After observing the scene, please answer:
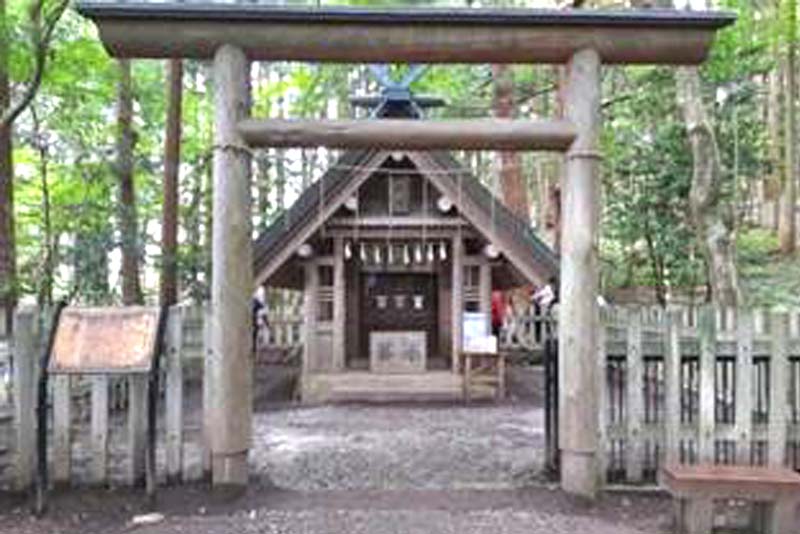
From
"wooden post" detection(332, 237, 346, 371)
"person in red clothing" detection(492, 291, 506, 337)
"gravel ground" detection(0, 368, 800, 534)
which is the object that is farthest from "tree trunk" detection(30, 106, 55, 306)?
"person in red clothing" detection(492, 291, 506, 337)

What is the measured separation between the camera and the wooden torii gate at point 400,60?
8.13 metres

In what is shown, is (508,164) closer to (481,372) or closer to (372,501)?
(481,372)

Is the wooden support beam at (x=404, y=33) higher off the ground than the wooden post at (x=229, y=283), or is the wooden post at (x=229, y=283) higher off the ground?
the wooden support beam at (x=404, y=33)

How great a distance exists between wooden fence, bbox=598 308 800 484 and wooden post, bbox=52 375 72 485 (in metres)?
4.72

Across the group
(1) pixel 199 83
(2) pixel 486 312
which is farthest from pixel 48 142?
(2) pixel 486 312

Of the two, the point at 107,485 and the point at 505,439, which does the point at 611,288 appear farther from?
the point at 107,485

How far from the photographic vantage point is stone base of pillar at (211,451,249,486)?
8.16 m

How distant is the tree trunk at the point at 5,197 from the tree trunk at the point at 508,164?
1357cm

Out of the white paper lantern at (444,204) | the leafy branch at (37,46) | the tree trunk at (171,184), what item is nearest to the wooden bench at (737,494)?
the leafy branch at (37,46)

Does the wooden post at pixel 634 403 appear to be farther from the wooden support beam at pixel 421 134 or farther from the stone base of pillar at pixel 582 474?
the wooden support beam at pixel 421 134

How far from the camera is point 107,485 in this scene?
8.16m

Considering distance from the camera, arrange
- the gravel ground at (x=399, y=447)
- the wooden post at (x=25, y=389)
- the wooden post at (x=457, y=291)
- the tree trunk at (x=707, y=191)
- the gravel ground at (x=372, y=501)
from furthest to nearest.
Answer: the wooden post at (x=457, y=291) < the tree trunk at (x=707, y=191) < the gravel ground at (x=399, y=447) < the wooden post at (x=25, y=389) < the gravel ground at (x=372, y=501)

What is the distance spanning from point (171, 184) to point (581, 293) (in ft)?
35.6

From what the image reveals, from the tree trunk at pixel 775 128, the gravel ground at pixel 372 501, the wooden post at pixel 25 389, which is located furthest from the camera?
the tree trunk at pixel 775 128
